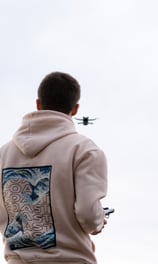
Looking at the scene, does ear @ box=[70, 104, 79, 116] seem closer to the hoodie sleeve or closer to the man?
the man

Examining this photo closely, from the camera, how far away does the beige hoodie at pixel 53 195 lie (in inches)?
126

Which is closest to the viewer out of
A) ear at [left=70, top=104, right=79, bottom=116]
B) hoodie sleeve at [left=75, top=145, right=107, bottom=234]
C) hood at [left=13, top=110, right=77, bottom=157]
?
hoodie sleeve at [left=75, top=145, right=107, bottom=234]

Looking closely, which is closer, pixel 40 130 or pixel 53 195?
pixel 53 195

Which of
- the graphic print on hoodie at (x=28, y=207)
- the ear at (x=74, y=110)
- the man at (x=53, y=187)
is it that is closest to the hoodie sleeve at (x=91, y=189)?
the man at (x=53, y=187)

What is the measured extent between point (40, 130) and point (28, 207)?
443mm

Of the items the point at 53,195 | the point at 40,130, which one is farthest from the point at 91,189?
the point at 40,130

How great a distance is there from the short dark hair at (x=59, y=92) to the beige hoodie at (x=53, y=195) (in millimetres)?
64

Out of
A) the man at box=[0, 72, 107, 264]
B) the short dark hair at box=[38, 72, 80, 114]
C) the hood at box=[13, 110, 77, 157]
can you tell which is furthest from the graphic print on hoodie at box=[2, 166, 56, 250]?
the short dark hair at box=[38, 72, 80, 114]

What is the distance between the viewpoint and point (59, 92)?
135 inches

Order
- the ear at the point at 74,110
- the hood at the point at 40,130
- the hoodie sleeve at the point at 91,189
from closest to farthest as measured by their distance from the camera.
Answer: the hoodie sleeve at the point at 91,189 < the hood at the point at 40,130 < the ear at the point at 74,110

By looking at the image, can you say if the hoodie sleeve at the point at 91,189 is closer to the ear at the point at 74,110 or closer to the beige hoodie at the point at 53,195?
the beige hoodie at the point at 53,195

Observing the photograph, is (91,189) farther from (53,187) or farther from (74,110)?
(74,110)

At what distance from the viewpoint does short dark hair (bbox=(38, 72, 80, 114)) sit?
3.44 metres

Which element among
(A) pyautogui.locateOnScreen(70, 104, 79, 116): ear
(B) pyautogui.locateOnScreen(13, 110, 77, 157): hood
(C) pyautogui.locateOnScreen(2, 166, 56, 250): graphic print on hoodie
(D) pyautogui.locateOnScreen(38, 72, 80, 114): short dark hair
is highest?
(D) pyautogui.locateOnScreen(38, 72, 80, 114): short dark hair
